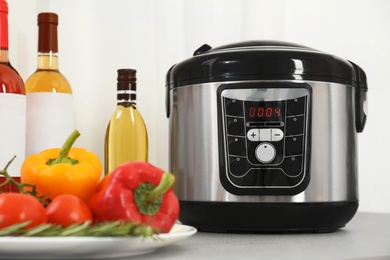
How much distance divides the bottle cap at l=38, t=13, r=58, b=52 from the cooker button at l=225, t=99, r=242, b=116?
0.35 m

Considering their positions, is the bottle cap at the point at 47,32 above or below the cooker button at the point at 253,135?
above

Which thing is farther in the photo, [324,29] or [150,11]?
[324,29]

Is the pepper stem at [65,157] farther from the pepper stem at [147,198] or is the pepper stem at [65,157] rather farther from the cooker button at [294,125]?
the cooker button at [294,125]

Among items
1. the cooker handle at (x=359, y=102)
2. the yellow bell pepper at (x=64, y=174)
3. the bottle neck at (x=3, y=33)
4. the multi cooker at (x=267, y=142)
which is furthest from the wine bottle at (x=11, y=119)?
the cooker handle at (x=359, y=102)

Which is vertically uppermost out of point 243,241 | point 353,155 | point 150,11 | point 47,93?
point 150,11

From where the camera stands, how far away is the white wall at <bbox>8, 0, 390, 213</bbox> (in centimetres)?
130

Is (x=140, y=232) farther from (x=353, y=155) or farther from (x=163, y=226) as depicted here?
(x=353, y=155)

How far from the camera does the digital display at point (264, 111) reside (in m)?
0.97

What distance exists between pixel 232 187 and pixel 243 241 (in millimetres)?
113

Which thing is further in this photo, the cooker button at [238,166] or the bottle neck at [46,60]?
the bottle neck at [46,60]

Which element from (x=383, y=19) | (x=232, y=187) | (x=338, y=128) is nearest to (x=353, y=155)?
(x=338, y=128)

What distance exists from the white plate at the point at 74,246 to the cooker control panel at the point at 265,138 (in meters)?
0.28

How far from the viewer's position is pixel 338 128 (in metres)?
1.01

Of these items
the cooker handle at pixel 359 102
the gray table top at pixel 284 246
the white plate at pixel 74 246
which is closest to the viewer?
the white plate at pixel 74 246
